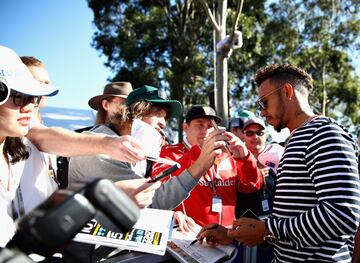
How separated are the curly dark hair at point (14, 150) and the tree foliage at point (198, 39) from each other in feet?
44.0

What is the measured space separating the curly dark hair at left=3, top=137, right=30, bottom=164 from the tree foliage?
1342 centimetres

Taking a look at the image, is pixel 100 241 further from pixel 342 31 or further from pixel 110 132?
pixel 342 31

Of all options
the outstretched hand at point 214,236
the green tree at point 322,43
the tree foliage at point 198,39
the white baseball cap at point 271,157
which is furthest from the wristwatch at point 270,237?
the green tree at point 322,43

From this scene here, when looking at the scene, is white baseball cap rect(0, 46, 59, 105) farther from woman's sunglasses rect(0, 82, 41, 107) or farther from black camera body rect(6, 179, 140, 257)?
black camera body rect(6, 179, 140, 257)

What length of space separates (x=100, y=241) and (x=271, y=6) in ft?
65.2

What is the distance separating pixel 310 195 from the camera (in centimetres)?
170

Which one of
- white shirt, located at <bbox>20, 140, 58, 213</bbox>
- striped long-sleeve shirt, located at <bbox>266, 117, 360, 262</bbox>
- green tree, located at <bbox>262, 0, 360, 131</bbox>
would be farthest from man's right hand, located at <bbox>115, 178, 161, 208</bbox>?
green tree, located at <bbox>262, 0, 360, 131</bbox>

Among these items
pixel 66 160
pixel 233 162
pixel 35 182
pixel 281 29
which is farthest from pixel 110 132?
pixel 281 29

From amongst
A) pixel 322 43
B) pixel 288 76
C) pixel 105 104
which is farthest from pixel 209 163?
pixel 322 43

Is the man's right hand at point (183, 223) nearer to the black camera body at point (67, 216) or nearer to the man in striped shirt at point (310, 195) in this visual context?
the man in striped shirt at point (310, 195)

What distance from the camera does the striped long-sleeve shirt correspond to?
1530 mm

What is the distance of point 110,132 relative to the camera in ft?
6.73

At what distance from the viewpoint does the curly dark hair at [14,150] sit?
58.7 inches

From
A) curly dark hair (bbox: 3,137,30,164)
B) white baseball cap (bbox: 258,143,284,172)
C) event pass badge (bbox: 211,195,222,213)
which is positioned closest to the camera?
curly dark hair (bbox: 3,137,30,164)
